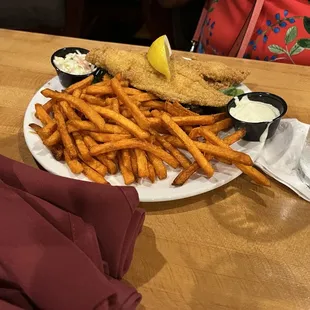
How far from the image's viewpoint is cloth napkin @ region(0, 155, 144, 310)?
2.69 feet

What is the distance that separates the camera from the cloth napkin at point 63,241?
0.82 meters

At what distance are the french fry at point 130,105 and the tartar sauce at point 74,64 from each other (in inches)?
10.2

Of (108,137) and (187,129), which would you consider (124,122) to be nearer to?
(108,137)

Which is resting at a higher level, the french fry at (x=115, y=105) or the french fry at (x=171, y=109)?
the french fry at (x=171, y=109)

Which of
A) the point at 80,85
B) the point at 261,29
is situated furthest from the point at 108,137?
the point at 261,29

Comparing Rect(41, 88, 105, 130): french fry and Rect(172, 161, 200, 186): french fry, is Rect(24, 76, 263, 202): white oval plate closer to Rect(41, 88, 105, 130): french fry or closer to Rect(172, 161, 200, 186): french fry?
Rect(172, 161, 200, 186): french fry

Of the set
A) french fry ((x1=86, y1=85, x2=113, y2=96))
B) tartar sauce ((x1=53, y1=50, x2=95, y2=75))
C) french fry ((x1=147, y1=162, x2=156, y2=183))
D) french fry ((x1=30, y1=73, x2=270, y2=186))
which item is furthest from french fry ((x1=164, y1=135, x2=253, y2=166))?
tartar sauce ((x1=53, y1=50, x2=95, y2=75))

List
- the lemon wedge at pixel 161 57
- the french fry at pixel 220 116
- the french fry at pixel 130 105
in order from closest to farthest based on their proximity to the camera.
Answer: the french fry at pixel 130 105 < the french fry at pixel 220 116 < the lemon wedge at pixel 161 57

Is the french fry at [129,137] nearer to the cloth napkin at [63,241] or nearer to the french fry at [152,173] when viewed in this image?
the french fry at [152,173]

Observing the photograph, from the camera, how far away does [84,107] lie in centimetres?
140

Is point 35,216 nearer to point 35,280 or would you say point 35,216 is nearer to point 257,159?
point 35,280

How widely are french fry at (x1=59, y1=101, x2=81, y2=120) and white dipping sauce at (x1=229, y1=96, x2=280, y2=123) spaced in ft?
1.59

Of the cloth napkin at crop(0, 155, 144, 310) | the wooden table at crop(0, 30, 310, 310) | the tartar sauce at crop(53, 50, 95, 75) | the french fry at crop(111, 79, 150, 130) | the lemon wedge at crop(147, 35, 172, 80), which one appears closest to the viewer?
the cloth napkin at crop(0, 155, 144, 310)

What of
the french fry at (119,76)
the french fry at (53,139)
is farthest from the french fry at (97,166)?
the french fry at (119,76)
